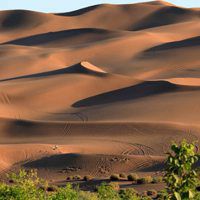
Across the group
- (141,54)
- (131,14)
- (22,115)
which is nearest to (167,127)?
(22,115)

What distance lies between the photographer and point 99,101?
47188 mm

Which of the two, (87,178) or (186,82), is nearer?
(87,178)

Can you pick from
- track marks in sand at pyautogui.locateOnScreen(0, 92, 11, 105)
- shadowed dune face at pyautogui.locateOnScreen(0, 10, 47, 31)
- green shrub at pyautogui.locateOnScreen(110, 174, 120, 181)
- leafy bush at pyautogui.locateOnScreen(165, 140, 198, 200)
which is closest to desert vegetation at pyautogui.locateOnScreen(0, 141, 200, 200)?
leafy bush at pyautogui.locateOnScreen(165, 140, 198, 200)

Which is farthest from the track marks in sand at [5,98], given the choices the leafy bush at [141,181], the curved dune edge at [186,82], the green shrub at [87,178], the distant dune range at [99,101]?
the leafy bush at [141,181]

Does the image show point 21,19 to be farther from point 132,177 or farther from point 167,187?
point 167,187

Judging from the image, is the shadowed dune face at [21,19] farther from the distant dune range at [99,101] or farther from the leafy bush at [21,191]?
the leafy bush at [21,191]

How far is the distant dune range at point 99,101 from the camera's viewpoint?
1206 inches

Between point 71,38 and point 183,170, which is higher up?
point 71,38

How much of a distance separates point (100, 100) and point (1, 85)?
25.3 feet

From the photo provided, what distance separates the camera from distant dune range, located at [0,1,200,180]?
30.6m

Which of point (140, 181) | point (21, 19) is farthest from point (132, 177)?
point (21, 19)

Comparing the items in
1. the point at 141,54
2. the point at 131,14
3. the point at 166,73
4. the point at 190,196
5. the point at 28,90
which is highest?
the point at 131,14

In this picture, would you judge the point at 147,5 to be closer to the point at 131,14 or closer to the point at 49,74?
the point at 131,14

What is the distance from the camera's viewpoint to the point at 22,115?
43.9 meters
